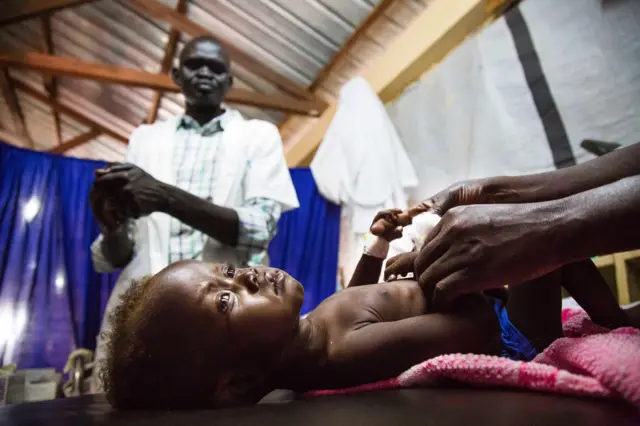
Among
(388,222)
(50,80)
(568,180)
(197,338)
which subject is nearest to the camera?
(197,338)

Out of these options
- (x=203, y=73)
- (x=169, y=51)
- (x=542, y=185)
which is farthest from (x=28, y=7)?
(x=542, y=185)

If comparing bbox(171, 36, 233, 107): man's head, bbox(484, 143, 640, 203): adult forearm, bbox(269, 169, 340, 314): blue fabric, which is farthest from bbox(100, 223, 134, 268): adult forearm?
bbox(484, 143, 640, 203): adult forearm

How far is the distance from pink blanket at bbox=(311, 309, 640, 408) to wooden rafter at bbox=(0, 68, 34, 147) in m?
4.06

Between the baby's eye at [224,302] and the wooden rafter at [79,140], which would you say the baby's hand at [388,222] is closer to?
the baby's eye at [224,302]

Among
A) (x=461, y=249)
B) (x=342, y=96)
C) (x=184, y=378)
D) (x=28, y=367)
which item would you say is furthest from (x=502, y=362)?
(x=28, y=367)

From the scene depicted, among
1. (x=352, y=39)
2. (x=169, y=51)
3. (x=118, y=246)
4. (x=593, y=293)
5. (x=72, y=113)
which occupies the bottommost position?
(x=593, y=293)

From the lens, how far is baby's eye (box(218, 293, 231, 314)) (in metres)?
0.73

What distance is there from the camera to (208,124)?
1869 millimetres

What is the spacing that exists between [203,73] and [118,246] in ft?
2.53

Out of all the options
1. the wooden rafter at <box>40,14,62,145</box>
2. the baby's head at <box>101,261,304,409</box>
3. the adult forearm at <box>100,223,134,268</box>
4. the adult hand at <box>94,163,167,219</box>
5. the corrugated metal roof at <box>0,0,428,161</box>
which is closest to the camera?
the baby's head at <box>101,261,304,409</box>

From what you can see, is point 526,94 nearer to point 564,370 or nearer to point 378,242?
point 378,242

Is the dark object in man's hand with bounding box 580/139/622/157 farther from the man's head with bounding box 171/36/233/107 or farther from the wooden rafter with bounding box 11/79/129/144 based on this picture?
the wooden rafter with bounding box 11/79/129/144

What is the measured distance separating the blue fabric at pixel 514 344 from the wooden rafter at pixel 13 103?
13.1ft

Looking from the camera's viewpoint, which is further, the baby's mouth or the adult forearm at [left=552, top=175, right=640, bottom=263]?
the baby's mouth
